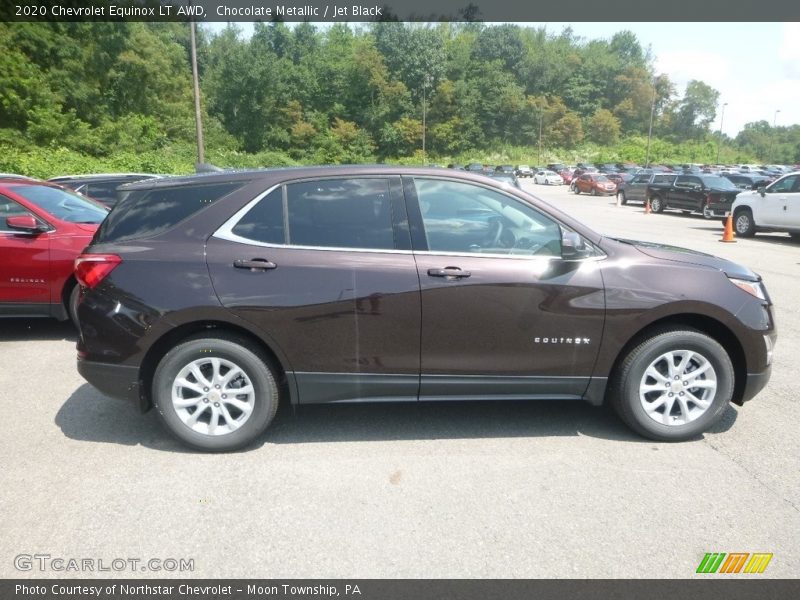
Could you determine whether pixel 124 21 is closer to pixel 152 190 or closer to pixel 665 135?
pixel 152 190

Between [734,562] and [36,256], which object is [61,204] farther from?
[734,562]

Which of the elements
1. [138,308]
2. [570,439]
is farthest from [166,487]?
[570,439]

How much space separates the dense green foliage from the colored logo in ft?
84.3

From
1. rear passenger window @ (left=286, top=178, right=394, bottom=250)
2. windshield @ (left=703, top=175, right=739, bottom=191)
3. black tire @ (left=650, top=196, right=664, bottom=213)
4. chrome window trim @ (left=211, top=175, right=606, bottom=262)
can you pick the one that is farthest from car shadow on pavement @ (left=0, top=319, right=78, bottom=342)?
black tire @ (left=650, top=196, right=664, bottom=213)

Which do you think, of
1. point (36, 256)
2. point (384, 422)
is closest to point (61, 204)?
point (36, 256)

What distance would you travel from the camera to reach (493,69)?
9656cm

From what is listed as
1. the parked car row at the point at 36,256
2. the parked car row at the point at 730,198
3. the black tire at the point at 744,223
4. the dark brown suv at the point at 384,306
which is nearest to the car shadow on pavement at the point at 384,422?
the dark brown suv at the point at 384,306

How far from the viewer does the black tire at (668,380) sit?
12.9 ft

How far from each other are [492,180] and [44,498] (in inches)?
126

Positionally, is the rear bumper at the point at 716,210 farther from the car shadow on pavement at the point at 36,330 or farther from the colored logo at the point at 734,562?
the colored logo at the point at 734,562

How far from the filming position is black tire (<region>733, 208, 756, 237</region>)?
52.7ft

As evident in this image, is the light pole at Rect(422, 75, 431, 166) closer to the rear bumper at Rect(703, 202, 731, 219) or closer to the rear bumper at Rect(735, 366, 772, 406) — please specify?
the rear bumper at Rect(703, 202, 731, 219)

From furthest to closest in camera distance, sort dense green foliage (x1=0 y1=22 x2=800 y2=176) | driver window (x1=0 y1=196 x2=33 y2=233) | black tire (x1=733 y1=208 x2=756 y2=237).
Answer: dense green foliage (x1=0 y1=22 x2=800 y2=176), black tire (x1=733 y1=208 x2=756 y2=237), driver window (x1=0 y1=196 x2=33 y2=233)

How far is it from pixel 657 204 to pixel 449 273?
23961 mm
